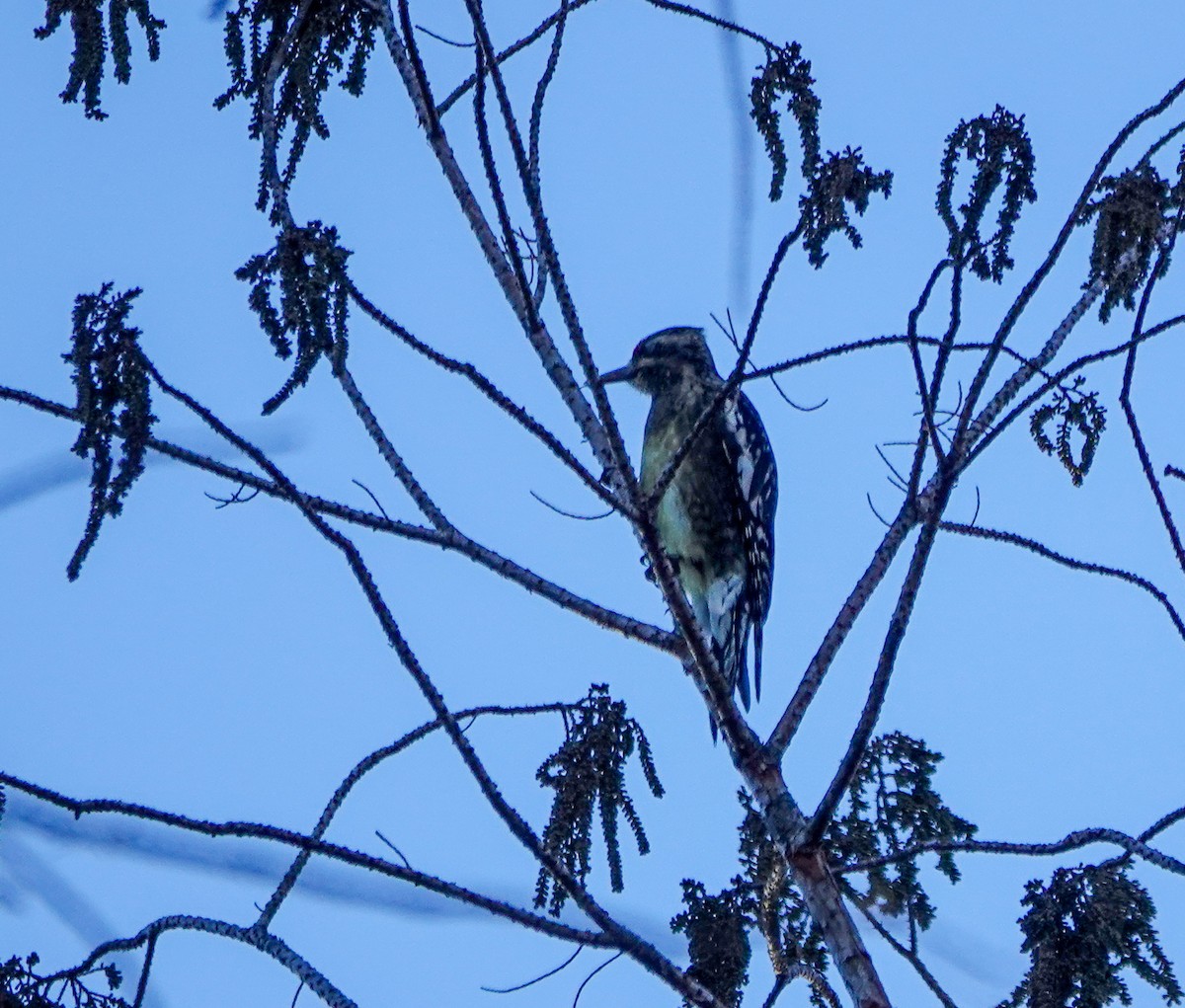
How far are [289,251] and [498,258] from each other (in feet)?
1.71

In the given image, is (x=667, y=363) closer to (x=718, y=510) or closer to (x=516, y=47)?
(x=718, y=510)

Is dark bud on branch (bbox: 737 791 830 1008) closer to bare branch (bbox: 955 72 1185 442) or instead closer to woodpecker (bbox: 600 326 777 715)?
bare branch (bbox: 955 72 1185 442)

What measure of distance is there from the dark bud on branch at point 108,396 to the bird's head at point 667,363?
→ 5.20 meters

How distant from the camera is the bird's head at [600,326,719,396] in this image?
8.21m

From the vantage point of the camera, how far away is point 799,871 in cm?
304

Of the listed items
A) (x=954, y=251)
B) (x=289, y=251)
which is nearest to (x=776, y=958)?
(x=954, y=251)

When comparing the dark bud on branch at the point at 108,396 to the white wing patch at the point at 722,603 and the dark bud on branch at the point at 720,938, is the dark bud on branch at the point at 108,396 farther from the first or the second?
the white wing patch at the point at 722,603

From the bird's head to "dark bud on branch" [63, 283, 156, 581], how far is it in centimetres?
520

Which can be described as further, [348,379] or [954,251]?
[348,379]

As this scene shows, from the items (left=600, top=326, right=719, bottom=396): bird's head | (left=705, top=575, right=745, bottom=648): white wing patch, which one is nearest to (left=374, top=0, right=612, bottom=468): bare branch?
(left=705, top=575, right=745, bottom=648): white wing patch

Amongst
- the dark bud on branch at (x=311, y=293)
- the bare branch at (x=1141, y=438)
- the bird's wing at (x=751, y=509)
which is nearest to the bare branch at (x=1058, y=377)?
the bare branch at (x=1141, y=438)

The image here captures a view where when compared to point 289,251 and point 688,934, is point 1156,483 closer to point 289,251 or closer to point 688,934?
point 688,934

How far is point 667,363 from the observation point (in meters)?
8.27

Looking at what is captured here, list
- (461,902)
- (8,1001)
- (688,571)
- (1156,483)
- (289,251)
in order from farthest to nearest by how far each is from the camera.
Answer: (688,571) < (289,251) < (1156,483) < (8,1001) < (461,902)
